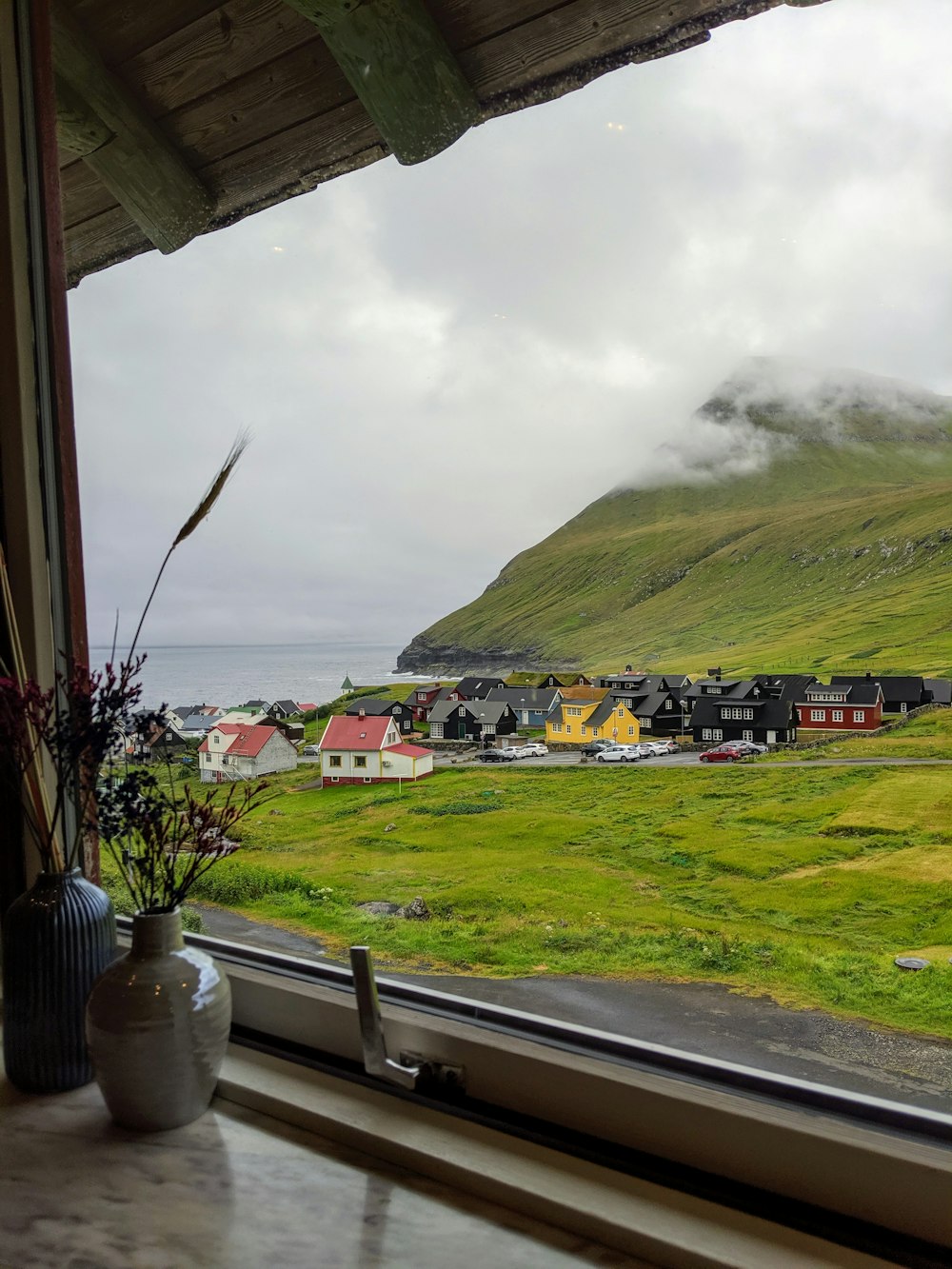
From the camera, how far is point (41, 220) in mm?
1551

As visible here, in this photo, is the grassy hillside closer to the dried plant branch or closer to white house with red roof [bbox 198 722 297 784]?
white house with red roof [bbox 198 722 297 784]

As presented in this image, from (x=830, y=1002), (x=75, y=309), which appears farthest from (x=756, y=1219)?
(x=75, y=309)

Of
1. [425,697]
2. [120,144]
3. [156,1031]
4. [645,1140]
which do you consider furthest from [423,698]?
[120,144]

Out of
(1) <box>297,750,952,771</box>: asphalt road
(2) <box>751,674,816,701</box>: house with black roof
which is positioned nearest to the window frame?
(1) <box>297,750,952,771</box>: asphalt road

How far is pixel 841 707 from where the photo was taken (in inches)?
42.4

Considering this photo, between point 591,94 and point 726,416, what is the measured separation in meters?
0.56

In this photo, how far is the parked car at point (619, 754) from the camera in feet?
4.00

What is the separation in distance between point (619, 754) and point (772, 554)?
0.38 m

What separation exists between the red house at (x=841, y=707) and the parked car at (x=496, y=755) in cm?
46

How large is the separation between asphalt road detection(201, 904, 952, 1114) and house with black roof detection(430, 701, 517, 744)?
0.38 meters

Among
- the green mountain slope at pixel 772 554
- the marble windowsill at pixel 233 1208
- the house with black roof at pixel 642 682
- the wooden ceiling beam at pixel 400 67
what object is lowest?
the marble windowsill at pixel 233 1208

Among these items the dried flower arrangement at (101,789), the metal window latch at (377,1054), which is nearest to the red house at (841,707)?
the metal window latch at (377,1054)

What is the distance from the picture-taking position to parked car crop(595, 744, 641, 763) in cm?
122

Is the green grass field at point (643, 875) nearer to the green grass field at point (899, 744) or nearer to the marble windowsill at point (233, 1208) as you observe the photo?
the green grass field at point (899, 744)
